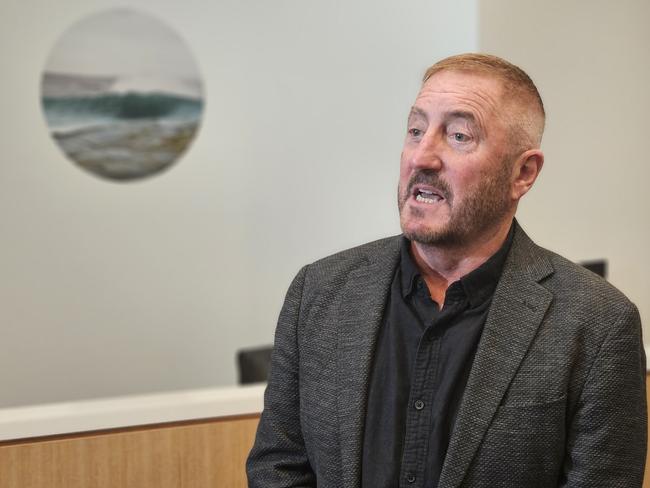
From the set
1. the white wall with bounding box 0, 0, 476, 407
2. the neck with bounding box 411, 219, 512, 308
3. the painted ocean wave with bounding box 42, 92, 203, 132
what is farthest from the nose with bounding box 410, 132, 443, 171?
the painted ocean wave with bounding box 42, 92, 203, 132

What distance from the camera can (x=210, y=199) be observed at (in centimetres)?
486

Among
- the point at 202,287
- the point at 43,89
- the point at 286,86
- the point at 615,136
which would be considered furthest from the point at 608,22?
the point at 43,89

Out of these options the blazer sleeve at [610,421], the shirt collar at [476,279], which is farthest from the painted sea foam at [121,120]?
the blazer sleeve at [610,421]

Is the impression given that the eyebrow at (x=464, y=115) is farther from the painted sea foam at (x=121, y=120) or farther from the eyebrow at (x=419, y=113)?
the painted sea foam at (x=121, y=120)

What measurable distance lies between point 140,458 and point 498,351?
90 centimetres

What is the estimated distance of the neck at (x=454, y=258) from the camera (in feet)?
5.11

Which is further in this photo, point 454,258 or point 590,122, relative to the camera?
point 590,122

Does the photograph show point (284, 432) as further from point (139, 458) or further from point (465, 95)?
point (465, 95)

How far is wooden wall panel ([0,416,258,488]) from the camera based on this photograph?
6.24ft

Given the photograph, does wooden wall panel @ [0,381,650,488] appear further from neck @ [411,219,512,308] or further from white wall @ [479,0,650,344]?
white wall @ [479,0,650,344]

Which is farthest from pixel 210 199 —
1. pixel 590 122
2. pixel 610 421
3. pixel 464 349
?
pixel 610 421

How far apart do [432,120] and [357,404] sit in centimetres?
49

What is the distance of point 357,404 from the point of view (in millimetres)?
1526

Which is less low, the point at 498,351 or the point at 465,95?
the point at 465,95
